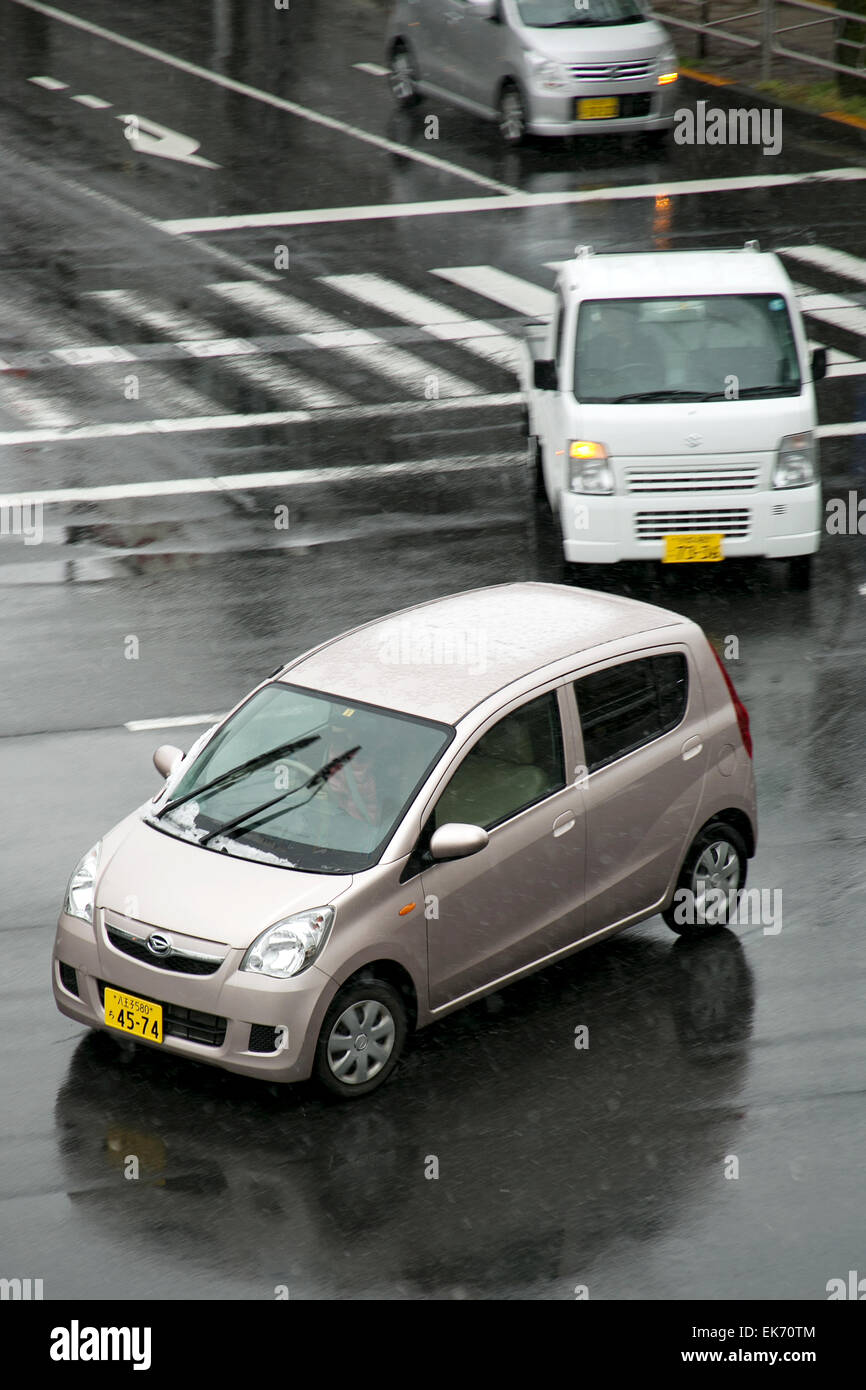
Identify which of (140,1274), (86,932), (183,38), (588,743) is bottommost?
(140,1274)

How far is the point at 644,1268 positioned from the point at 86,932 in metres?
2.79

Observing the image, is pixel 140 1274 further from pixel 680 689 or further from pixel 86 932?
pixel 680 689

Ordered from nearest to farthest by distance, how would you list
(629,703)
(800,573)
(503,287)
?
1. (629,703)
2. (800,573)
3. (503,287)

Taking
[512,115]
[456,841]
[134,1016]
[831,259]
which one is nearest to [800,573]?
[456,841]

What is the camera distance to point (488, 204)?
2456 cm

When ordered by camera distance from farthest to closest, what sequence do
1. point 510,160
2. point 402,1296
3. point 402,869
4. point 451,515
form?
point 510,160 < point 451,515 < point 402,869 < point 402,1296

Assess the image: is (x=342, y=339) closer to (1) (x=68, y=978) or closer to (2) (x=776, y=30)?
(1) (x=68, y=978)

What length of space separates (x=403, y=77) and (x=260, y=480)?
1387 cm

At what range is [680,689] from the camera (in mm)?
10125

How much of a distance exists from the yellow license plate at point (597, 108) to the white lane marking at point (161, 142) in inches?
183

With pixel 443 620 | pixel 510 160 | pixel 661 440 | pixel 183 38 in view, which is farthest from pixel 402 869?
pixel 183 38

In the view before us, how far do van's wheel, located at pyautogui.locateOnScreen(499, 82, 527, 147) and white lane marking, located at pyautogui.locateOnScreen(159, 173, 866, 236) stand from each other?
2.01m

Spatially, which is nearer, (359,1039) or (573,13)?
(359,1039)

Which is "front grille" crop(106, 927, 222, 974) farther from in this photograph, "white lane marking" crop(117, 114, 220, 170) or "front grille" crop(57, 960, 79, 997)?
"white lane marking" crop(117, 114, 220, 170)
